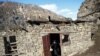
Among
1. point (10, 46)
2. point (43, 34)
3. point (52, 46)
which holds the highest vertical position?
point (43, 34)

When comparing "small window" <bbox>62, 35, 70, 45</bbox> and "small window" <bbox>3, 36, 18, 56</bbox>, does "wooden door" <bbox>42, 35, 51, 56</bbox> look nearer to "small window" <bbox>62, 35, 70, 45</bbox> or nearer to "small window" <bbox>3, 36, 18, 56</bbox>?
"small window" <bbox>62, 35, 70, 45</bbox>

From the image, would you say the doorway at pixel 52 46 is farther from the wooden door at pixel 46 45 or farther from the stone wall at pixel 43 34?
the stone wall at pixel 43 34

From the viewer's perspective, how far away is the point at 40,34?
15125 millimetres

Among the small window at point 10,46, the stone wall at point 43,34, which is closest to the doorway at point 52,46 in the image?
the stone wall at point 43,34

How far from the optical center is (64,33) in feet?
55.2

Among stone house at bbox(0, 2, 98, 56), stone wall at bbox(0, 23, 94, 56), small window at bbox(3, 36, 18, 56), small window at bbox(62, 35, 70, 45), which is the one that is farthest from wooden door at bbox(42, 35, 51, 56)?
small window at bbox(3, 36, 18, 56)

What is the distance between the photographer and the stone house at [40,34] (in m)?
14.9

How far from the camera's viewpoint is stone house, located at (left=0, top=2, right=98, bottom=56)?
1487cm

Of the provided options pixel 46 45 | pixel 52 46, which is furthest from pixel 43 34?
pixel 52 46

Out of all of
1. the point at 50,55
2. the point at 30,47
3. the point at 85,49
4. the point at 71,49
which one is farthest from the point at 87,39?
the point at 30,47

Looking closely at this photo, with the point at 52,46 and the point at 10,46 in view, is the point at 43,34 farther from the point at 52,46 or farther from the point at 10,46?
the point at 10,46

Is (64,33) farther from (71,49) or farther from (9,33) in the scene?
(9,33)

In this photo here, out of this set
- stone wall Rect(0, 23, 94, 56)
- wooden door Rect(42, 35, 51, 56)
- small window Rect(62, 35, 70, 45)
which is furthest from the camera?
small window Rect(62, 35, 70, 45)

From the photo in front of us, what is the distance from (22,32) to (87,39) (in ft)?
21.7
